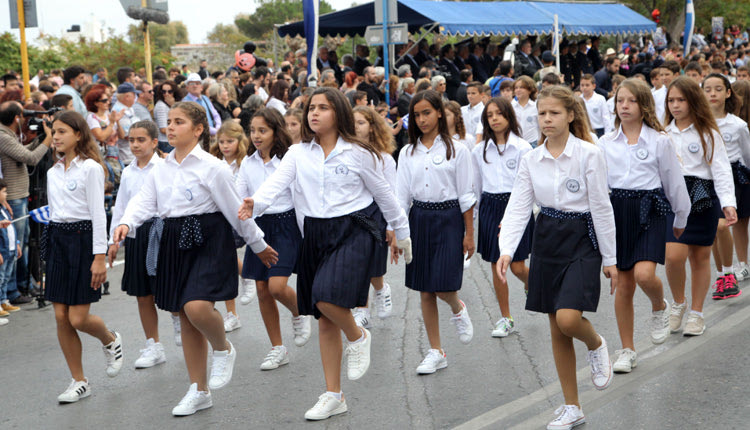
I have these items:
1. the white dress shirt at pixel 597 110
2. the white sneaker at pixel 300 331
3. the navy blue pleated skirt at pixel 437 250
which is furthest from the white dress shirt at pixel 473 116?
the white sneaker at pixel 300 331

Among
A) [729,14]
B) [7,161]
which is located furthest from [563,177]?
[729,14]

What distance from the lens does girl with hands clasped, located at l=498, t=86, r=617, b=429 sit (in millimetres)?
4941

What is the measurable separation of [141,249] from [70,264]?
0.74 metres

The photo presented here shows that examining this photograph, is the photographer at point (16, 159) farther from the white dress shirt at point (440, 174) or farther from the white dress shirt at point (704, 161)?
the white dress shirt at point (704, 161)

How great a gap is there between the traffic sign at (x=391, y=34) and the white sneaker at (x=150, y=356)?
11298 mm

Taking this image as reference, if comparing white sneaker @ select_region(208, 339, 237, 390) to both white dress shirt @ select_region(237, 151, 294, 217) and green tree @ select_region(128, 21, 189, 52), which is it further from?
green tree @ select_region(128, 21, 189, 52)

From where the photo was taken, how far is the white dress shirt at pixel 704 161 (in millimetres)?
6922

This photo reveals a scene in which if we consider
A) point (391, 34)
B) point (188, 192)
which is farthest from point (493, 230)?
point (391, 34)

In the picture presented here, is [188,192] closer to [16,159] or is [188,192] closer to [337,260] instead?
[337,260]

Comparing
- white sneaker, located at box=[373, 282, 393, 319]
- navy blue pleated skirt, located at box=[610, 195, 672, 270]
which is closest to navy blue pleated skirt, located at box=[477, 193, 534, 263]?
white sneaker, located at box=[373, 282, 393, 319]

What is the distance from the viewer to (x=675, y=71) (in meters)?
12.3

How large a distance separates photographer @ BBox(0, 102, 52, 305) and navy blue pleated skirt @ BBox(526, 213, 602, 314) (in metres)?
5.69

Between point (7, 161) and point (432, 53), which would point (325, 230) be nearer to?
point (7, 161)

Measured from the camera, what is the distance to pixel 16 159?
8836mm
